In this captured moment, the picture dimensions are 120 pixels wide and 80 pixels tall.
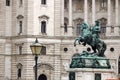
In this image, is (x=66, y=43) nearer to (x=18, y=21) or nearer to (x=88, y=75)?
(x=18, y=21)

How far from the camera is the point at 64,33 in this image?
3543 inches

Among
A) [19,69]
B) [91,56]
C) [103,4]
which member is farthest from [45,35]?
[91,56]

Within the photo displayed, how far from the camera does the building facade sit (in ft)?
287

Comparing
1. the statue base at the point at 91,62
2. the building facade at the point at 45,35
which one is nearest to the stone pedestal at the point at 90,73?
the statue base at the point at 91,62

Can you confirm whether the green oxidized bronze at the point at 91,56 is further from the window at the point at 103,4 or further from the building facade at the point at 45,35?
the window at the point at 103,4

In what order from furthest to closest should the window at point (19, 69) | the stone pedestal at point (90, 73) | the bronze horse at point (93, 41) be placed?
1. the window at point (19, 69)
2. the bronze horse at point (93, 41)
3. the stone pedestal at point (90, 73)

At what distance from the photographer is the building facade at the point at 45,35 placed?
87375mm

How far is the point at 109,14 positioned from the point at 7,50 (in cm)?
1659

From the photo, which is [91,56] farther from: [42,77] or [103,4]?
[103,4]

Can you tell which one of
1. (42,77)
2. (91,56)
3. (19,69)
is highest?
(91,56)

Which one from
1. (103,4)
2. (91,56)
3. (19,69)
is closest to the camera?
(91,56)

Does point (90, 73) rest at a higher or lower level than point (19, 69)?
higher

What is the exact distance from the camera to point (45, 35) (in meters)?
88.1

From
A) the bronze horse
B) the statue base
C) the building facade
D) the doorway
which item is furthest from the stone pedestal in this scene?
the doorway
